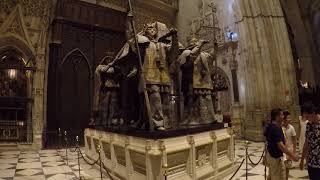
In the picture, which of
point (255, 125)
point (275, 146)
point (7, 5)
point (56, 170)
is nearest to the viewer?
point (275, 146)

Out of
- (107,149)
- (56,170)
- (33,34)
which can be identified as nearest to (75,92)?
(33,34)

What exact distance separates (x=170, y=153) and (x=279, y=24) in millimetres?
9536

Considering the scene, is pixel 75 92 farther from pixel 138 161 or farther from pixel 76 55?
pixel 138 161

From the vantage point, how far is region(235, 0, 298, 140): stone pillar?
10.3m

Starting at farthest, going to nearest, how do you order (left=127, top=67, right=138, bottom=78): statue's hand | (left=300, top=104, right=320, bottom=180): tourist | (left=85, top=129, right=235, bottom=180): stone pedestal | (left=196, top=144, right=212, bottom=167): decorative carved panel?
1. (left=127, top=67, right=138, bottom=78): statue's hand
2. (left=196, top=144, right=212, bottom=167): decorative carved panel
3. (left=85, top=129, right=235, bottom=180): stone pedestal
4. (left=300, top=104, right=320, bottom=180): tourist

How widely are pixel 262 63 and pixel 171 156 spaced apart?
8241mm

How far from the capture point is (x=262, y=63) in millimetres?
10562

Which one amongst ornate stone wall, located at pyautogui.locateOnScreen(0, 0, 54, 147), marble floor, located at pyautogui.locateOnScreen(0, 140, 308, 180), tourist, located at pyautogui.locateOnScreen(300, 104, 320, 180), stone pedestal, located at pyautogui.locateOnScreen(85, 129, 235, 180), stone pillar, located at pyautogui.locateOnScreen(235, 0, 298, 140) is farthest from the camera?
stone pillar, located at pyautogui.locateOnScreen(235, 0, 298, 140)

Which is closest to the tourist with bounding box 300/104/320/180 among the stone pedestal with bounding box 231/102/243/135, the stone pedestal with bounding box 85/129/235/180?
the stone pedestal with bounding box 85/129/235/180

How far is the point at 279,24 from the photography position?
10.9 meters

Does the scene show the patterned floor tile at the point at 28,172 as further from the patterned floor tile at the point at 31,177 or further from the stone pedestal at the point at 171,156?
the stone pedestal at the point at 171,156

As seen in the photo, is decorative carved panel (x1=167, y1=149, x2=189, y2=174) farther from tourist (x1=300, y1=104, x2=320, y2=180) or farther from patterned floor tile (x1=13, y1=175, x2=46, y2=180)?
patterned floor tile (x1=13, y1=175, x2=46, y2=180)

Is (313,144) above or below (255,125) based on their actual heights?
above

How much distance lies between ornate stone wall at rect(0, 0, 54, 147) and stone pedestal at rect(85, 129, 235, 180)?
19.1 ft
